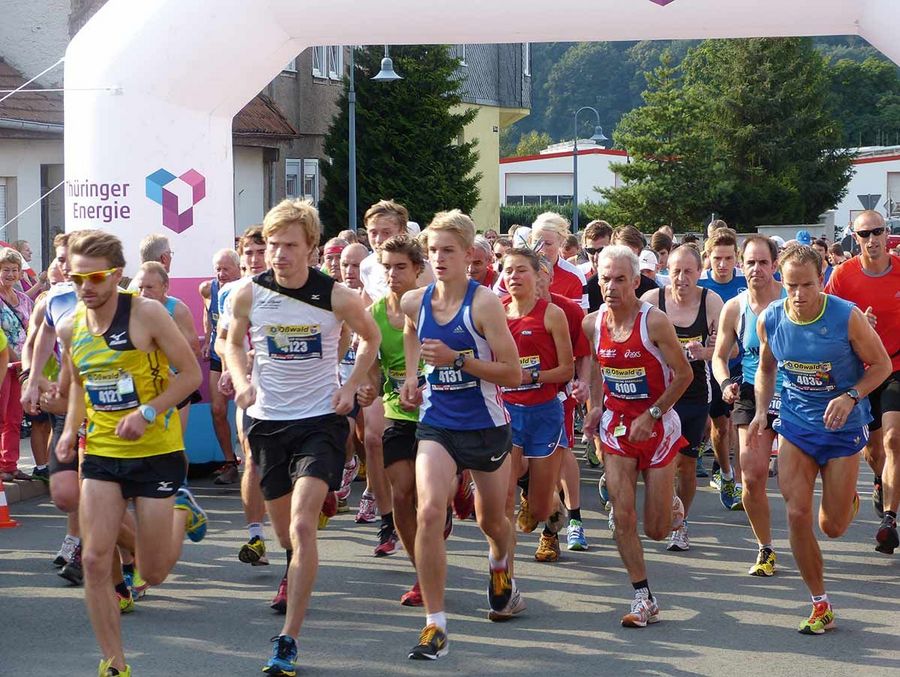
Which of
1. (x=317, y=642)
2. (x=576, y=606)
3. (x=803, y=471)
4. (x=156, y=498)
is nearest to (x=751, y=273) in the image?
(x=803, y=471)

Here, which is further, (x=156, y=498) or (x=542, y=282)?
(x=542, y=282)

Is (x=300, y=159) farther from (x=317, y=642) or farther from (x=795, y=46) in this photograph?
(x=795, y=46)

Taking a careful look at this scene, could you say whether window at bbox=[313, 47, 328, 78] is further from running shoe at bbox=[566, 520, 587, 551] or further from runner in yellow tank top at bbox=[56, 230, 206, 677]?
runner in yellow tank top at bbox=[56, 230, 206, 677]

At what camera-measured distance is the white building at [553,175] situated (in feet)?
303

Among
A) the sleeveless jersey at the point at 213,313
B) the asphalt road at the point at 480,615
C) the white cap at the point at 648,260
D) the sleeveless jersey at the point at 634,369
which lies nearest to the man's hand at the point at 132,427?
the asphalt road at the point at 480,615

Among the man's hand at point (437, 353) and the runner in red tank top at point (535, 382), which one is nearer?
the man's hand at point (437, 353)

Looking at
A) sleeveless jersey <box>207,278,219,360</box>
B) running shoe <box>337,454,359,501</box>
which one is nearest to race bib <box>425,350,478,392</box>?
running shoe <box>337,454,359,501</box>

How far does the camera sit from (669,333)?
750 cm

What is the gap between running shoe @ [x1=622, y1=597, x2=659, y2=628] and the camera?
7.10 meters

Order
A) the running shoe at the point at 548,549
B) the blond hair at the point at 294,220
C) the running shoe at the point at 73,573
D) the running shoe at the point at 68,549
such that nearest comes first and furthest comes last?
the blond hair at the point at 294,220 → the running shoe at the point at 73,573 → the running shoe at the point at 68,549 → the running shoe at the point at 548,549

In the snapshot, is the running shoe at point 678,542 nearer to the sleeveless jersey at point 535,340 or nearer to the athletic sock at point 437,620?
the sleeveless jersey at point 535,340

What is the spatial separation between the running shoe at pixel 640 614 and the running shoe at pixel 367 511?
3.17 m

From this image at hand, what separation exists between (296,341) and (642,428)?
6.18 feet

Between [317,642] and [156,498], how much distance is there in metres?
1.15
